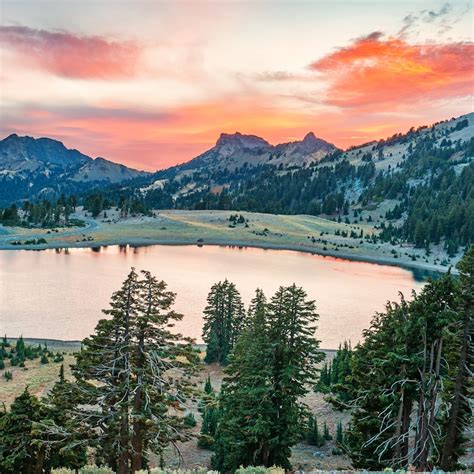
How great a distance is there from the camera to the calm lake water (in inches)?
2451

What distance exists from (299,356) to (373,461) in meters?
5.59

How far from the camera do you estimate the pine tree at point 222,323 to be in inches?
2045

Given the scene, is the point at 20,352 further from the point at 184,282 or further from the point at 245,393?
the point at 184,282

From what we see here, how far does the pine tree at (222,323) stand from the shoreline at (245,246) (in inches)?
3627

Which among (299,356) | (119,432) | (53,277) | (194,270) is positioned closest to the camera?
(119,432)

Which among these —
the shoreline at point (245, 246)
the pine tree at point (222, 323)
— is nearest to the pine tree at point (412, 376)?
the pine tree at point (222, 323)

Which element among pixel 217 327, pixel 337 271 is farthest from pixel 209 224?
pixel 217 327

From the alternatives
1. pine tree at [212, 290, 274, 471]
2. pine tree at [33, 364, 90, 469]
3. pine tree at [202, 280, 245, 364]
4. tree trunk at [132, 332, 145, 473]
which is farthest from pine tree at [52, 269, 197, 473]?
pine tree at [202, 280, 245, 364]

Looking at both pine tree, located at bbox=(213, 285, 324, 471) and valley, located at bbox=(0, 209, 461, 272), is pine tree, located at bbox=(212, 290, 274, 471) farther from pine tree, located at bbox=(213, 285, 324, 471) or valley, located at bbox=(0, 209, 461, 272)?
valley, located at bbox=(0, 209, 461, 272)

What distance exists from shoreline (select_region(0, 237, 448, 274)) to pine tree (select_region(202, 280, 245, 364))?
92.1 m

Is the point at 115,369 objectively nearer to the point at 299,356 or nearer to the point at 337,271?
the point at 299,356

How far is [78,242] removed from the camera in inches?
5709

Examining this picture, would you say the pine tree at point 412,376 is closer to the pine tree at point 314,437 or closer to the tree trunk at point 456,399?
the tree trunk at point 456,399

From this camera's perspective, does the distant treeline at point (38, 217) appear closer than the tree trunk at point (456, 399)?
No
